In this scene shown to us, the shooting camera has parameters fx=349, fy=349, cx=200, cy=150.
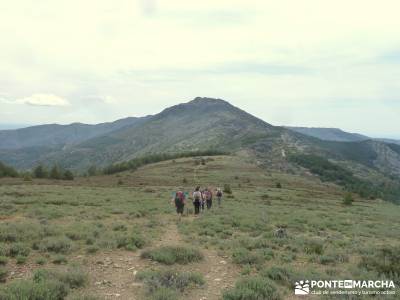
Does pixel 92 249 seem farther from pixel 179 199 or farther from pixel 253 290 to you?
pixel 179 199

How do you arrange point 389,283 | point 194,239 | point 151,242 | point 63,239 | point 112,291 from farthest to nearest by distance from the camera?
point 194,239 < point 151,242 < point 63,239 < point 389,283 < point 112,291

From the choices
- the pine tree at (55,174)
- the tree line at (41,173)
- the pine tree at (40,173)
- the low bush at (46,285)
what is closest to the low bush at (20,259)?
the low bush at (46,285)

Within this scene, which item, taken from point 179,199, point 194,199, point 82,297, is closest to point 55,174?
point 194,199

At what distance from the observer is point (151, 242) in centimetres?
1733

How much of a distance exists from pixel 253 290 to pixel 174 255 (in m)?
4.69

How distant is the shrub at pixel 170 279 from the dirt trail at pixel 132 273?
276 millimetres

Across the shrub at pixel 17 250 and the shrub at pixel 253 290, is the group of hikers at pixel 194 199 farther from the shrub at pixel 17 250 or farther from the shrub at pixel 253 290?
the shrub at pixel 253 290

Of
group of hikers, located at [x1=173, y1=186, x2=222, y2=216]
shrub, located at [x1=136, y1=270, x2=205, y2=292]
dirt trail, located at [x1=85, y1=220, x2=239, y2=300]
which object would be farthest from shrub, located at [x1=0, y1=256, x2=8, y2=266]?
group of hikers, located at [x1=173, y1=186, x2=222, y2=216]

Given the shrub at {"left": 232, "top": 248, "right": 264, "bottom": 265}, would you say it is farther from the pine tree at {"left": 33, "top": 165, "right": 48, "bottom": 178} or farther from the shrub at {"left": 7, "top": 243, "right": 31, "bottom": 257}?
the pine tree at {"left": 33, "top": 165, "right": 48, "bottom": 178}

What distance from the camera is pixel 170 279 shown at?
11.5 metres

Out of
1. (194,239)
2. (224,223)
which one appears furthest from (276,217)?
(194,239)

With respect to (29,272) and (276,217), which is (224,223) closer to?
(276,217)

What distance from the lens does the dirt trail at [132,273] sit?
1075 centimetres

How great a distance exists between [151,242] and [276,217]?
14725 millimetres
